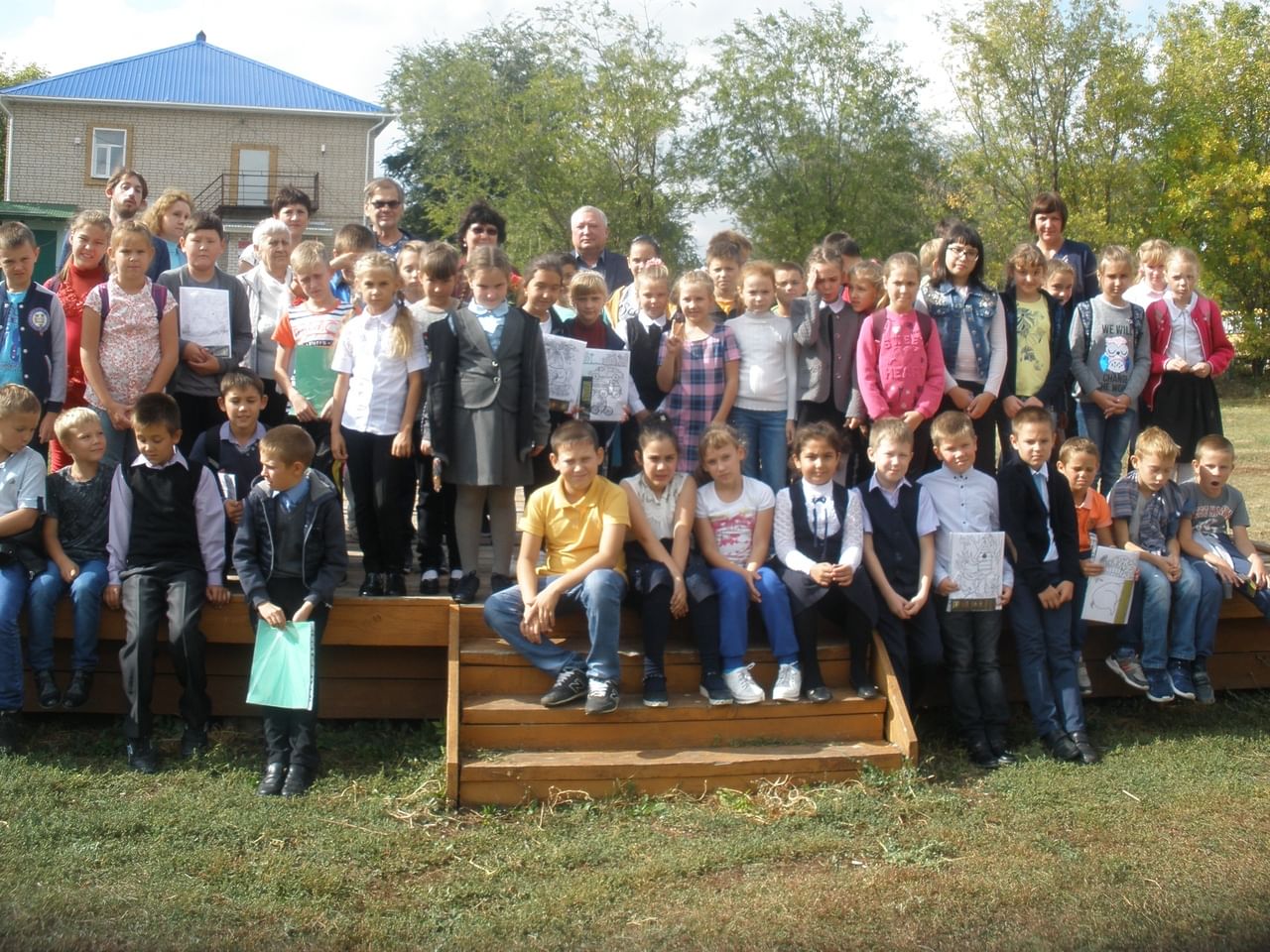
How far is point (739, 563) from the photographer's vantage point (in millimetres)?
5500

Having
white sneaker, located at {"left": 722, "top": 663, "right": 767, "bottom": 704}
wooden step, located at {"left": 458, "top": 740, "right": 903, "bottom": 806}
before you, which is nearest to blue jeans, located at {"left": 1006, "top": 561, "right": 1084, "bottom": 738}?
wooden step, located at {"left": 458, "top": 740, "right": 903, "bottom": 806}

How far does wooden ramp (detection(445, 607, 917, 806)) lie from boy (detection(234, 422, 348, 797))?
61cm

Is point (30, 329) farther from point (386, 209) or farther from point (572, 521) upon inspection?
point (572, 521)

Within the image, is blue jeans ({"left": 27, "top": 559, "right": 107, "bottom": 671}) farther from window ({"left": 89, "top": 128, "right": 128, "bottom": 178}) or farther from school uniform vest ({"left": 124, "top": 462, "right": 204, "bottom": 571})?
window ({"left": 89, "top": 128, "right": 128, "bottom": 178})

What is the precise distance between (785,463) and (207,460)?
2920 mm

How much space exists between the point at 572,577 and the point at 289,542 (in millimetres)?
1224

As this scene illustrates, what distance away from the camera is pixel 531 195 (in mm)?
31078

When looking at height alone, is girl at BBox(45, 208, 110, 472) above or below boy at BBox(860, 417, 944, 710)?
above

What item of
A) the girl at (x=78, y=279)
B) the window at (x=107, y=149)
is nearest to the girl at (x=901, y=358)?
the girl at (x=78, y=279)

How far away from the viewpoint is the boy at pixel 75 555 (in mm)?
5203

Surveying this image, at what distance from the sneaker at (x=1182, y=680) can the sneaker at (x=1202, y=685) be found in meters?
0.02

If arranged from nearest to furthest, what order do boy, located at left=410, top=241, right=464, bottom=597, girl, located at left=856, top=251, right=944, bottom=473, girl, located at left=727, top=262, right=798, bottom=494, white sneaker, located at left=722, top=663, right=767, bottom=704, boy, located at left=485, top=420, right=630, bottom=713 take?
boy, located at left=485, top=420, right=630, bottom=713 → white sneaker, located at left=722, top=663, right=767, bottom=704 → boy, located at left=410, top=241, right=464, bottom=597 → girl, located at left=856, top=251, right=944, bottom=473 → girl, located at left=727, top=262, right=798, bottom=494

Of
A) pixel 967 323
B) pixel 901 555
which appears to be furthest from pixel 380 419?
pixel 967 323

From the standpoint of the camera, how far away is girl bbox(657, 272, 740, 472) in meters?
6.25
